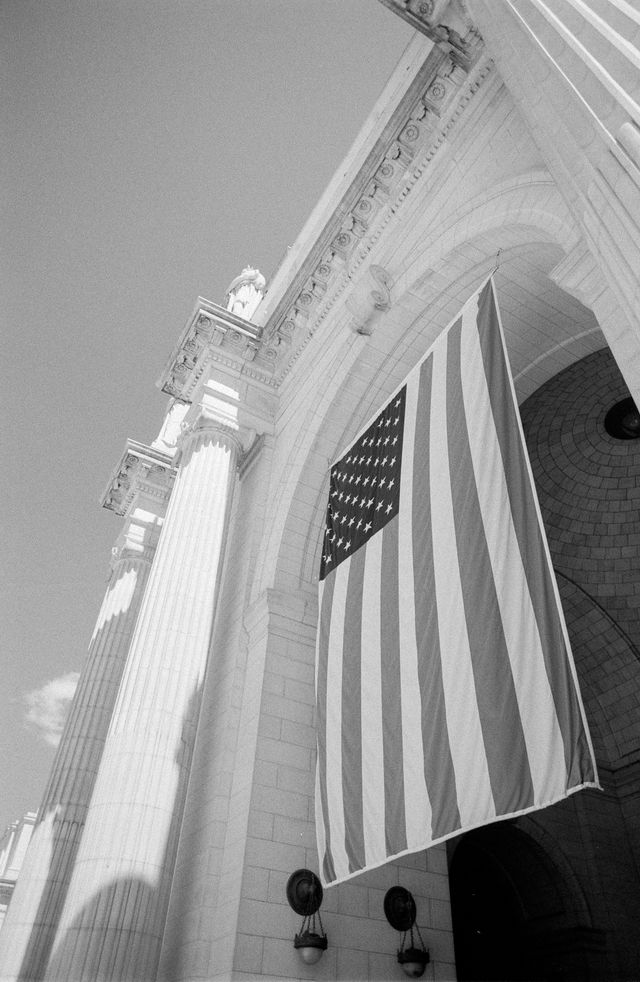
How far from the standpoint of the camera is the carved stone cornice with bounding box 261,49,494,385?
10422 mm

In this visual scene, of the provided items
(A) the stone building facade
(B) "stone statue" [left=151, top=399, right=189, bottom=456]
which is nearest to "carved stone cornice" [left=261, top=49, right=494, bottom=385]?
(A) the stone building facade

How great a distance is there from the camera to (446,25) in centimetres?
1012

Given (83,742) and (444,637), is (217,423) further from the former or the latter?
(444,637)

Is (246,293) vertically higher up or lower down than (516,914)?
higher up

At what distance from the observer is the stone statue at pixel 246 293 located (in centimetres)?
1675

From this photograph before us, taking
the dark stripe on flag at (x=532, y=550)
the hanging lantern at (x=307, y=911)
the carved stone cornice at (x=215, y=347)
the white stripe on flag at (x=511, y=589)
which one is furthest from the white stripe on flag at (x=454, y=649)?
the carved stone cornice at (x=215, y=347)

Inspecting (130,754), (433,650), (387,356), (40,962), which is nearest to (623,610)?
(387,356)

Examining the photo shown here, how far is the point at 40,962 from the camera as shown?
36.9 ft

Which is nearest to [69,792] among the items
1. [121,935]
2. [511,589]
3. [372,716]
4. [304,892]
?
[121,935]

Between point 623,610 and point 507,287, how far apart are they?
25.4 feet

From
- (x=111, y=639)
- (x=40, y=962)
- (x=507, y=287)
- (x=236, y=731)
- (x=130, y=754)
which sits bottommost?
(x=40, y=962)

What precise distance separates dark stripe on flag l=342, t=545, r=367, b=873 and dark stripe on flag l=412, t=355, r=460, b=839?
1189 millimetres

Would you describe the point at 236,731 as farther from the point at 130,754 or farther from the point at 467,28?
the point at 467,28

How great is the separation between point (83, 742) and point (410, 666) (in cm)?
911
